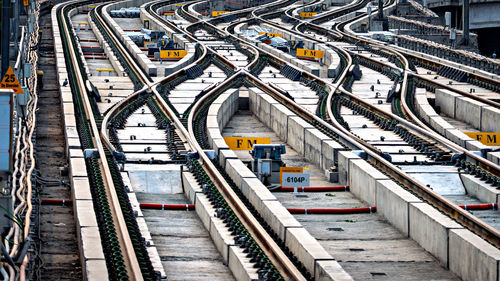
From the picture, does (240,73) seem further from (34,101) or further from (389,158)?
(389,158)

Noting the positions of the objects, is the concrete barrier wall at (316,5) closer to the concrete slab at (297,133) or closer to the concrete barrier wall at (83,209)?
the concrete slab at (297,133)

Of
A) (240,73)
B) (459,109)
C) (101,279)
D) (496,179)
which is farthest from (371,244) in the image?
(240,73)

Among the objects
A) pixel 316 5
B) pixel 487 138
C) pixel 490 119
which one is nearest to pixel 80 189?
pixel 487 138

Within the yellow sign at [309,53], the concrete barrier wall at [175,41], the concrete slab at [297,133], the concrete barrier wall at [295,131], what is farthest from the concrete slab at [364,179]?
the yellow sign at [309,53]

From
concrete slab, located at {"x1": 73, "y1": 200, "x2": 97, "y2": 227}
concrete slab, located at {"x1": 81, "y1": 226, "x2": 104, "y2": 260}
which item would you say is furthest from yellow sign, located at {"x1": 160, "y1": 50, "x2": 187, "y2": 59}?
concrete slab, located at {"x1": 81, "y1": 226, "x2": 104, "y2": 260}

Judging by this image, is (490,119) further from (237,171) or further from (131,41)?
(131,41)
